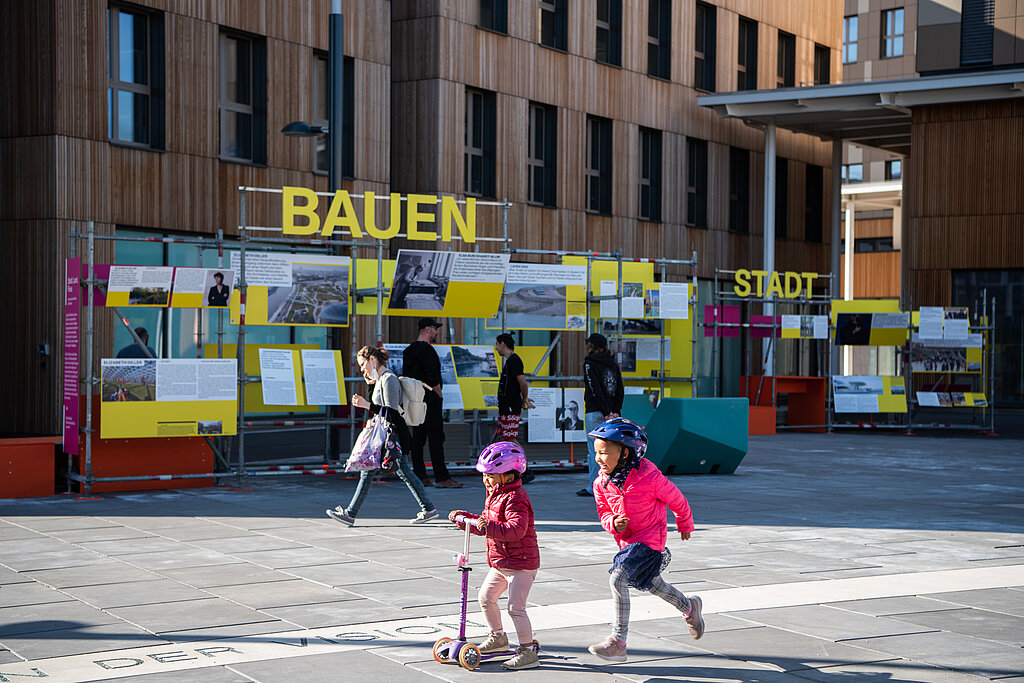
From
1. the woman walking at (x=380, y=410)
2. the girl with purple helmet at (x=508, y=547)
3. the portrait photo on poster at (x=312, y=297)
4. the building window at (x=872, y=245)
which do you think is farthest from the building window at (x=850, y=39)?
the girl with purple helmet at (x=508, y=547)

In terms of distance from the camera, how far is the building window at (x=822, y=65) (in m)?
41.2

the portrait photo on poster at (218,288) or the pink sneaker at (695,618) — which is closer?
the pink sneaker at (695,618)

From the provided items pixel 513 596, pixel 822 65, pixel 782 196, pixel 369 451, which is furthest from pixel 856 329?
pixel 513 596

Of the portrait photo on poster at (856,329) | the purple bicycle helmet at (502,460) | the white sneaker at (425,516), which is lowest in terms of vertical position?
the white sneaker at (425,516)

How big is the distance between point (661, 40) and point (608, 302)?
16.9 meters

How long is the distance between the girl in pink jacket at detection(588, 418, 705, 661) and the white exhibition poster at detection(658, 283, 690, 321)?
1239 cm

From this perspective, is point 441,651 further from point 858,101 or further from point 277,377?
point 858,101

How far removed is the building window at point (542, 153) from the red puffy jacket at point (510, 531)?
2359cm

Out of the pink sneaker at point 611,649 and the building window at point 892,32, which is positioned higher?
the building window at point 892,32

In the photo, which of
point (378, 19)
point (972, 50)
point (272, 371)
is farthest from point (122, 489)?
point (972, 50)

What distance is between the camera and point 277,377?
15.9 metres

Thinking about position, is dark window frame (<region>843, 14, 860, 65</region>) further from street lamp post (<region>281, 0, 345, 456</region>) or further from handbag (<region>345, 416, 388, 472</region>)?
handbag (<region>345, 416, 388, 472</region>)

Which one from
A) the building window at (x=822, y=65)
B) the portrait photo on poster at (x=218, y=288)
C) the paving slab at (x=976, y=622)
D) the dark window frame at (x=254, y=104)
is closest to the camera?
the paving slab at (x=976, y=622)

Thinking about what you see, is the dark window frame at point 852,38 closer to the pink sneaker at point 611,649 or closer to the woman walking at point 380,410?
the woman walking at point 380,410
